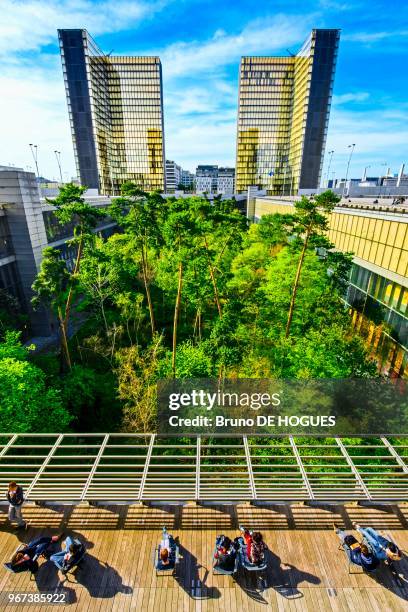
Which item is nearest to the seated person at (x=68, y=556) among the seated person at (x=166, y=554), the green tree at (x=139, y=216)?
the seated person at (x=166, y=554)

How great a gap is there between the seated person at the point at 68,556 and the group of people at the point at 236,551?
3.28 meters

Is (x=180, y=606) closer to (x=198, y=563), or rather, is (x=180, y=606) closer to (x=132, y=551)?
(x=198, y=563)

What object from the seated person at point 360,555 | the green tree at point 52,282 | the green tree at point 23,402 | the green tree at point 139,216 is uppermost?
the green tree at point 139,216

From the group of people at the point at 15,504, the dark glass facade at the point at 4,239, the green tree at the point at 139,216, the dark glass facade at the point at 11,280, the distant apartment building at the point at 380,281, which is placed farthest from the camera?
the dark glass facade at the point at 11,280

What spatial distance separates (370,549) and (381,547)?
0.85ft

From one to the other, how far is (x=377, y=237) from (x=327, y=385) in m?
11.8

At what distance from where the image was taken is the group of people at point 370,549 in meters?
7.21

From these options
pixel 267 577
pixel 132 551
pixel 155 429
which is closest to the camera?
pixel 267 577

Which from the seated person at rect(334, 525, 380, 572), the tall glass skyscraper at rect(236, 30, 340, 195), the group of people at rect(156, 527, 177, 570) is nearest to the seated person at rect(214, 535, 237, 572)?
the group of people at rect(156, 527, 177, 570)

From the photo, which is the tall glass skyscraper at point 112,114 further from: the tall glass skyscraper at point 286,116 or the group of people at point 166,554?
the group of people at point 166,554

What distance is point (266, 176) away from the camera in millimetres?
114312

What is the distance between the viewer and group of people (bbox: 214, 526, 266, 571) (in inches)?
283

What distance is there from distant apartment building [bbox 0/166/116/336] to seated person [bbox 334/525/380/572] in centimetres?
2526

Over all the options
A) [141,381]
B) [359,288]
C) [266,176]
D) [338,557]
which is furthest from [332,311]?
[266,176]
